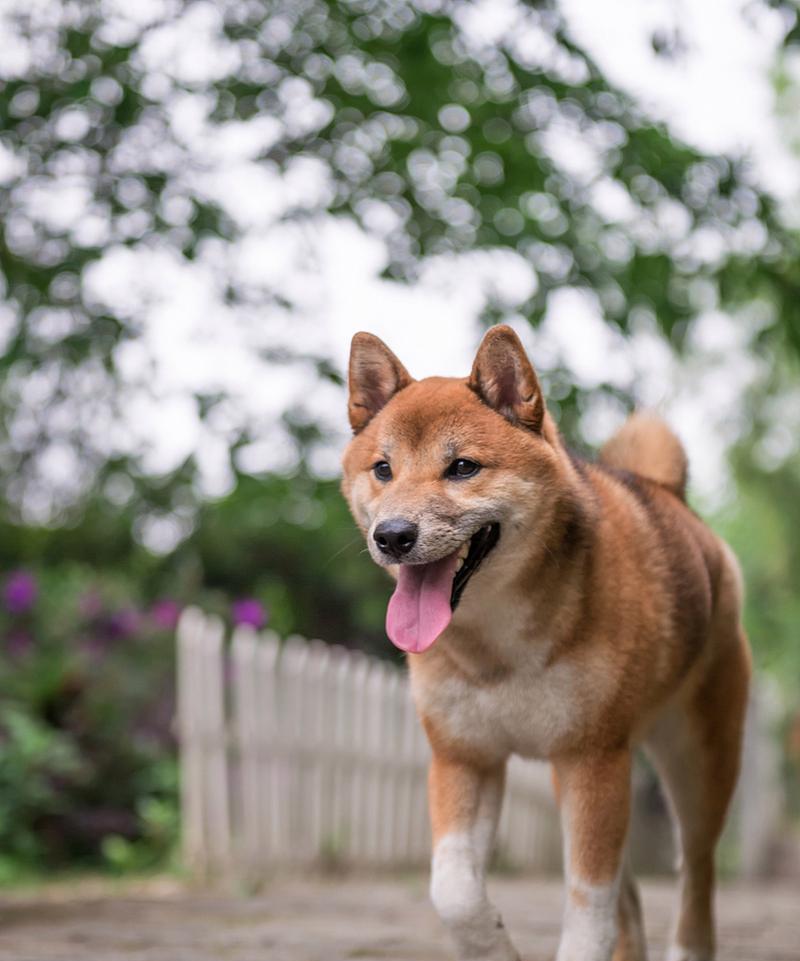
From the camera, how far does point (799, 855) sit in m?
17.6

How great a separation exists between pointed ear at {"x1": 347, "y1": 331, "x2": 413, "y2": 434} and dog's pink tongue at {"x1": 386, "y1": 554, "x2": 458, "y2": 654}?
64 cm

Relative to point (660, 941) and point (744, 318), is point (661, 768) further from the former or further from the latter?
point (744, 318)

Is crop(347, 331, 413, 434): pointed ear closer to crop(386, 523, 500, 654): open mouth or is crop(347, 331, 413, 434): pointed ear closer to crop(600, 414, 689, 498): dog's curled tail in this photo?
crop(386, 523, 500, 654): open mouth

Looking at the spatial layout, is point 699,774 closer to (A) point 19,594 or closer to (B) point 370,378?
(B) point 370,378

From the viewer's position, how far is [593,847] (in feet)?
11.9

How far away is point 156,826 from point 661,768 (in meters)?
5.65

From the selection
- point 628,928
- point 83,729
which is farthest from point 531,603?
point 83,729

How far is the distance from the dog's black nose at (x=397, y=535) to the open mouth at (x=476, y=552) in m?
0.20

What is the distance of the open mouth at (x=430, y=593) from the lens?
3.36m

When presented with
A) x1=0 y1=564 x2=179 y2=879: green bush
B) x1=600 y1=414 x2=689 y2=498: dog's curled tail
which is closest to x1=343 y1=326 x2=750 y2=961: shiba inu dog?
x1=600 y1=414 x2=689 y2=498: dog's curled tail

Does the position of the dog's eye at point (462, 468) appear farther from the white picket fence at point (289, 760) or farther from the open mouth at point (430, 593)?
the white picket fence at point (289, 760)

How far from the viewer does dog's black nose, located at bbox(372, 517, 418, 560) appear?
332cm

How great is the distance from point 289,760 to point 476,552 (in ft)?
19.2

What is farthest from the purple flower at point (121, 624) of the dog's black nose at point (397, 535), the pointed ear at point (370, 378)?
the dog's black nose at point (397, 535)
